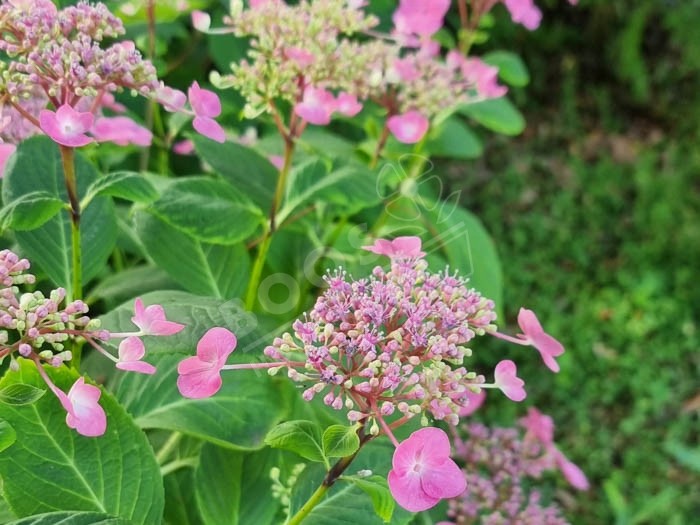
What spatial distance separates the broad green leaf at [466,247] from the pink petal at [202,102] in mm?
425

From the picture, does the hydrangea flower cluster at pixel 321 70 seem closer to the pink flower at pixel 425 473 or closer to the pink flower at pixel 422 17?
the pink flower at pixel 422 17

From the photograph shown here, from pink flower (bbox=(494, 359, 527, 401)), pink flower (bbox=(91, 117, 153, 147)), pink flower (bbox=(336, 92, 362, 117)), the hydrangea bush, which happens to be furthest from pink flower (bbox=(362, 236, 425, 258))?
pink flower (bbox=(91, 117, 153, 147))

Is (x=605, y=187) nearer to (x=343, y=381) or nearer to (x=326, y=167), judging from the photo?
(x=326, y=167)

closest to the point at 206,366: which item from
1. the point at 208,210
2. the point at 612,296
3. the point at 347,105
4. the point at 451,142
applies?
the point at 208,210

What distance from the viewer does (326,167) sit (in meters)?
0.84

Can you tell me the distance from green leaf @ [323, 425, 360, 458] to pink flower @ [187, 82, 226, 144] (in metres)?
0.25

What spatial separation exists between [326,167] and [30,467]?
0.41 metres

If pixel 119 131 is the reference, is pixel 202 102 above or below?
above

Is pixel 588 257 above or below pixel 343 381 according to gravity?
below

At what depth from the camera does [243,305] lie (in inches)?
31.9

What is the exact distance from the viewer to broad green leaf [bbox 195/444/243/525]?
28.8 inches

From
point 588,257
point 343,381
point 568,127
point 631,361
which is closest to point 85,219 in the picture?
point 343,381

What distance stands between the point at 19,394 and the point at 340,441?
0.22 metres

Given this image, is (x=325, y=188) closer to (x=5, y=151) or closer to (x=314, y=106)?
(x=314, y=106)
